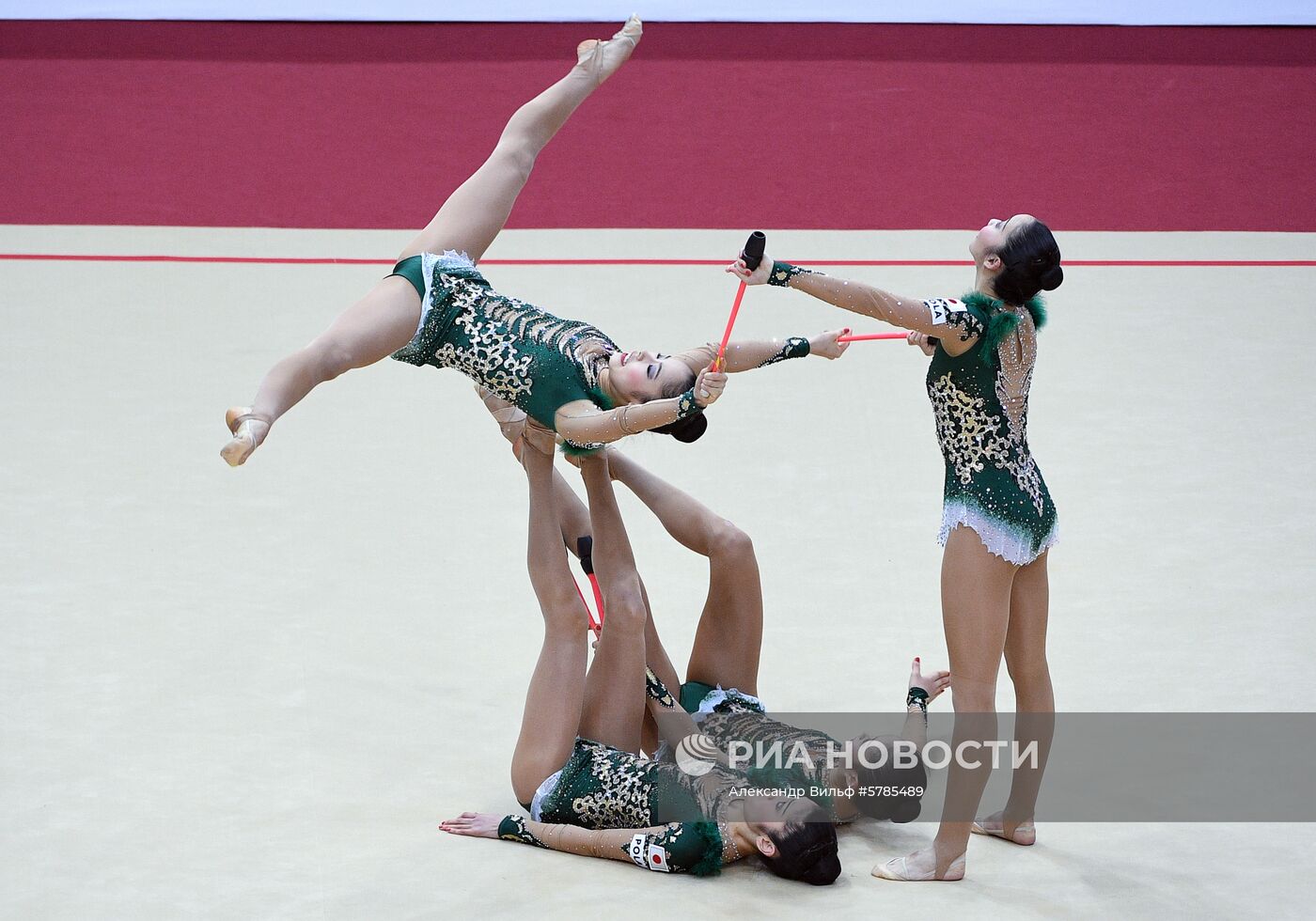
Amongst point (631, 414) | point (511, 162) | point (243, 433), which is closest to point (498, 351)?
point (631, 414)

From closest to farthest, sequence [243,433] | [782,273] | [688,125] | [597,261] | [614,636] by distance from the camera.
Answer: [243,433] < [782,273] < [614,636] < [597,261] < [688,125]

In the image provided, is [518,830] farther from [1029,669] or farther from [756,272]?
[756,272]

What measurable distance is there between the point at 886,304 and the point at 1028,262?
308mm

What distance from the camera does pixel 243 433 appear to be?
281cm

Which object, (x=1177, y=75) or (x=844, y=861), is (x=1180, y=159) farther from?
(x=844, y=861)

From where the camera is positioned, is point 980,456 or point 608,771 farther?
point 608,771

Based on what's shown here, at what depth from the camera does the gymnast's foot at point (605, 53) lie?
376cm

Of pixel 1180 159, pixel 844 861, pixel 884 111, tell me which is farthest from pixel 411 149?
pixel 844 861

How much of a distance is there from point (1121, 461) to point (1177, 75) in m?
3.72

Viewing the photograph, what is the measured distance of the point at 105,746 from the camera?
349 cm

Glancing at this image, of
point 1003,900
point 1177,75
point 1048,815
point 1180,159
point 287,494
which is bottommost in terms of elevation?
point 1003,900

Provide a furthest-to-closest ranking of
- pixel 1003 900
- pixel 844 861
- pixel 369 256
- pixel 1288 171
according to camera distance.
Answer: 1. pixel 1288 171
2. pixel 369 256
3. pixel 844 861
4. pixel 1003 900

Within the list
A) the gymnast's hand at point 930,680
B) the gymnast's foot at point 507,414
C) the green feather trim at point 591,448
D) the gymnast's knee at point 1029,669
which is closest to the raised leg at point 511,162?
the gymnast's foot at point 507,414

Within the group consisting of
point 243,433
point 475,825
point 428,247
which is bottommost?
point 475,825
